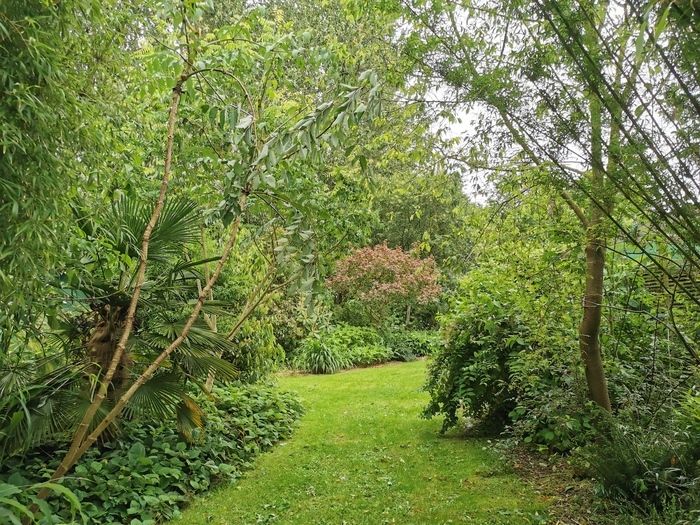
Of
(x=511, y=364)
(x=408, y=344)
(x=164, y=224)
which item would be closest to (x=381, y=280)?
(x=408, y=344)

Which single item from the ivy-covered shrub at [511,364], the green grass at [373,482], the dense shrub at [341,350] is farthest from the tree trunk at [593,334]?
the dense shrub at [341,350]

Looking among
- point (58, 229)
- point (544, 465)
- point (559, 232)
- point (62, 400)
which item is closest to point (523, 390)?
point (544, 465)

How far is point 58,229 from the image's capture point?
1841 mm

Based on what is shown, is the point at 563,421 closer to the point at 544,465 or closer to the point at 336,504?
the point at 544,465

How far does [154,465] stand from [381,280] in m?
8.91

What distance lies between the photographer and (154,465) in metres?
3.81

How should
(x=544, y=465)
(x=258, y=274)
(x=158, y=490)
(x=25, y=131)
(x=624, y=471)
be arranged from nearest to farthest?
(x=25, y=131) < (x=624, y=471) < (x=158, y=490) < (x=544, y=465) < (x=258, y=274)

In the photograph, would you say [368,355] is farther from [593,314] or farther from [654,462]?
[654,462]

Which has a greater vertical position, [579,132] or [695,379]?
[579,132]

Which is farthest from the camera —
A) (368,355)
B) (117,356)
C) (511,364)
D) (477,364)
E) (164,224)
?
(368,355)

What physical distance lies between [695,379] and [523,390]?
1.37 metres

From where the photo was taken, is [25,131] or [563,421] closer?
[25,131]

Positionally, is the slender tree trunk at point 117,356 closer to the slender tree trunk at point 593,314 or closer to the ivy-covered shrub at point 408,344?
the slender tree trunk at point 593,314

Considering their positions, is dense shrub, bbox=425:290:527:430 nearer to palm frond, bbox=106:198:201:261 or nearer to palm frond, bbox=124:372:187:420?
palm frond, bbox=124:372:187:420
